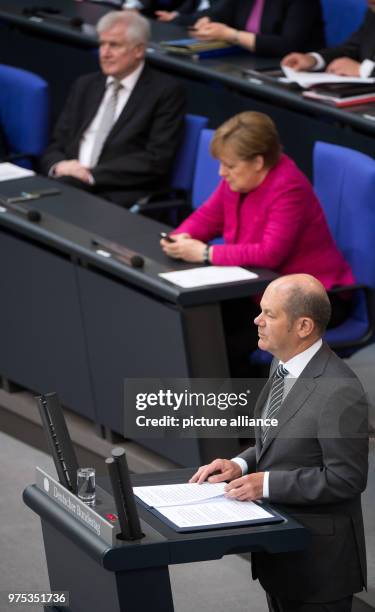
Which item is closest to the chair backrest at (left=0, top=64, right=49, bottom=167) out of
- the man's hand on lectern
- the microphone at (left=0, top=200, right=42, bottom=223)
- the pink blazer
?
the microphone at (left=0, top=200, right=42, bottom=223)

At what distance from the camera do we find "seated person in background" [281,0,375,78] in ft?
21.2

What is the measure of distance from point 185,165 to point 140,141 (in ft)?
0.91

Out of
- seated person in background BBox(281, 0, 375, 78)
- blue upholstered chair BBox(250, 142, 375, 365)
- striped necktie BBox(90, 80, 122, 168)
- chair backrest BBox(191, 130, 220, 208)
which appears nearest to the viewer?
blue upholstered chair BBox(250, 142, 375, 365)

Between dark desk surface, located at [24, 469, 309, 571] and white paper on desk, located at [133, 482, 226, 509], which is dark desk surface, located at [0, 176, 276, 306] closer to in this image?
white paper on desk, located at [133, 482, 226, 509]

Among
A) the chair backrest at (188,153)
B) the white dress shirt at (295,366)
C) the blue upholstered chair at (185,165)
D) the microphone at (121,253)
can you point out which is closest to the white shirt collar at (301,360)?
the white dress shirt at (295,366)

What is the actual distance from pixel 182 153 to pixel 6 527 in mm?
2224

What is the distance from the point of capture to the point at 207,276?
4.81 metres

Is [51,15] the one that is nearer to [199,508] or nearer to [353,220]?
[353,220]

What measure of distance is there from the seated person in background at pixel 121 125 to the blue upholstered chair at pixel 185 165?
40 millimetres

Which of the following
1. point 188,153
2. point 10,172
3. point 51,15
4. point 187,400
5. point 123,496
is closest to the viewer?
point 123,496

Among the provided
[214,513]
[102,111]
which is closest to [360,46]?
[102,111]

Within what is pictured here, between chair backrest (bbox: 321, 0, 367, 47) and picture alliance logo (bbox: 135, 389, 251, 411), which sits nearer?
picture alliance logo (bbox: 135, 389, 251, 411)

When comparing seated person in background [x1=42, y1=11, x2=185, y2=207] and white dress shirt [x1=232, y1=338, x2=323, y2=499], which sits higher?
white dress shirt [x1=232, y1=338, x2=323, y2=499]

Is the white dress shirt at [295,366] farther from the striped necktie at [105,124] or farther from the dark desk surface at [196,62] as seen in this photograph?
the striped necktie at [105,124]
